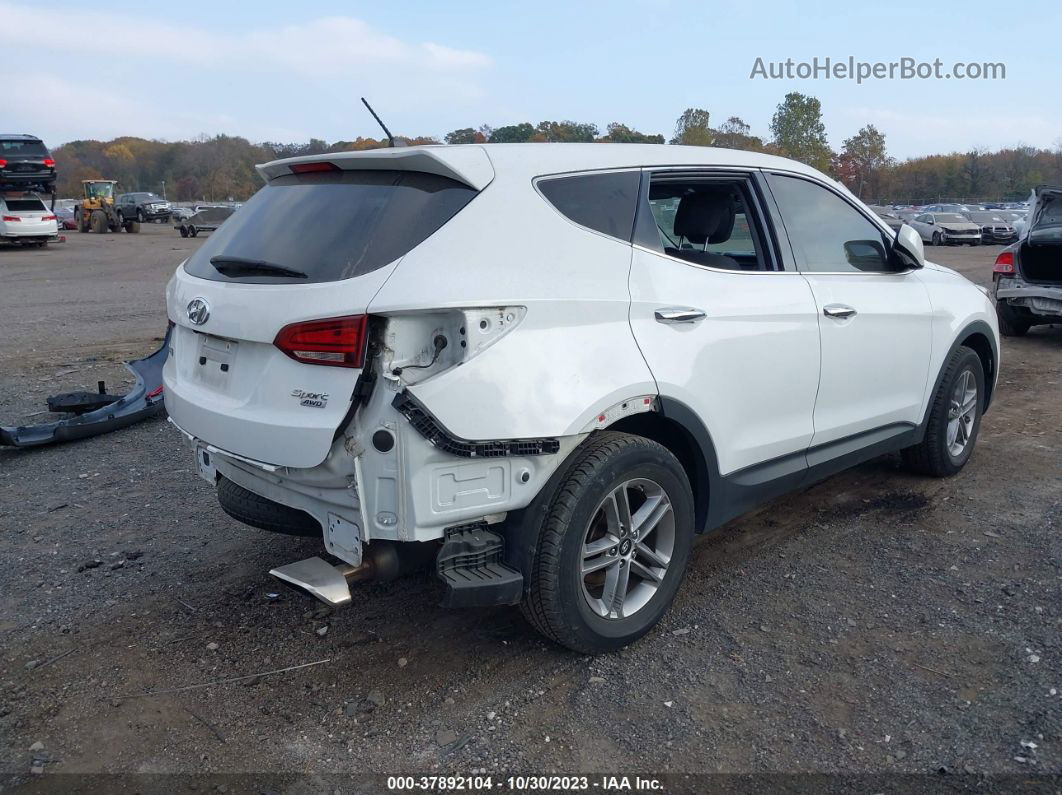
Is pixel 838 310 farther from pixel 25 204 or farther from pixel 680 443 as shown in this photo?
pixel 25 204

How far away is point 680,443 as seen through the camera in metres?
3.70

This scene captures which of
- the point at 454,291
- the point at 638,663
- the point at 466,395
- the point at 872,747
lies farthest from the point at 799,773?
the point at 454,291

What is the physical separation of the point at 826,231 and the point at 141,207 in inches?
1821

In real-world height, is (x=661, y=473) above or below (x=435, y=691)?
above

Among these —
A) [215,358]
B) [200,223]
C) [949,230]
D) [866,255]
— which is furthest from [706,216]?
[200,223]

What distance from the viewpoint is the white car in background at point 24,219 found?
27797 mm

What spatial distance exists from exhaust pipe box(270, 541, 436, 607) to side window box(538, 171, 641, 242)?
1335 millimetres

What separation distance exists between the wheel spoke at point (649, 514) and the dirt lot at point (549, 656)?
18.9 inches

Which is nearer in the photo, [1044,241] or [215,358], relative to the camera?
[215,358]

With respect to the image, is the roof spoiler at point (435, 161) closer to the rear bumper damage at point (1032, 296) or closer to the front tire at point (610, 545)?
the front tire at point (610, 545)

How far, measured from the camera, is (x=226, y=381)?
10.8ft

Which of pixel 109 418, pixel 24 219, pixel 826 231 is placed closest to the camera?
pixel 826 231

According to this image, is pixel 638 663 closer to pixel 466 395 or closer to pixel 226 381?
pixel 466 395

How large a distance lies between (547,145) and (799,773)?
2.37 metres
